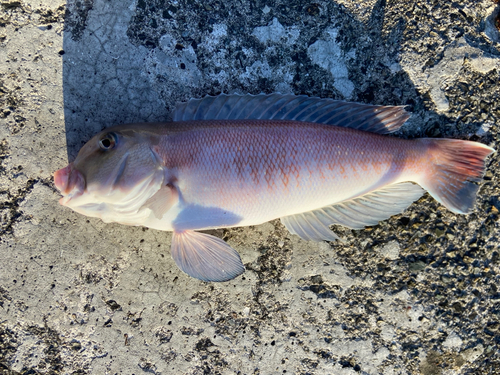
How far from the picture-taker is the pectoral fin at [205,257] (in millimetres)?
2246

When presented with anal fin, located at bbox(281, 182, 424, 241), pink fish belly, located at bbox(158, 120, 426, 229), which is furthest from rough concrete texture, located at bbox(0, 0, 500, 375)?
pink fish belly, located at bbox(158, 120, 426, 229)

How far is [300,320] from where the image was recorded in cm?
244

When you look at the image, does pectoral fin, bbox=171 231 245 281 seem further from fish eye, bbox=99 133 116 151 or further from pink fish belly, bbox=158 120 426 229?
fish eye, bbox=99 133 116 151

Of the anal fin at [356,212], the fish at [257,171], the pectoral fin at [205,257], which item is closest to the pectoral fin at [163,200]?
the fish at [257,171]

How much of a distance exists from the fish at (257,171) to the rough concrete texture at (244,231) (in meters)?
0.24

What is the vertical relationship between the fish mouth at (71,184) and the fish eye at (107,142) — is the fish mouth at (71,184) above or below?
below

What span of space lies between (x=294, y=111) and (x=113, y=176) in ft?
4.26

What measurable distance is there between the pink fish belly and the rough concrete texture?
1.28 feet

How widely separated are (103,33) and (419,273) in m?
3.05

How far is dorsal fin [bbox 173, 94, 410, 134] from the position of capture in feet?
7.39

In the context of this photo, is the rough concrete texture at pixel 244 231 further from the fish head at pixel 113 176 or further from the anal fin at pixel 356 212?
the fish head at pixel 113 176

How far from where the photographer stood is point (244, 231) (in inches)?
98.2

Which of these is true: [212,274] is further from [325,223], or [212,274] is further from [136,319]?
[325,223]

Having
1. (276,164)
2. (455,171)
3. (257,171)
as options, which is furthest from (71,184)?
(455,171)
